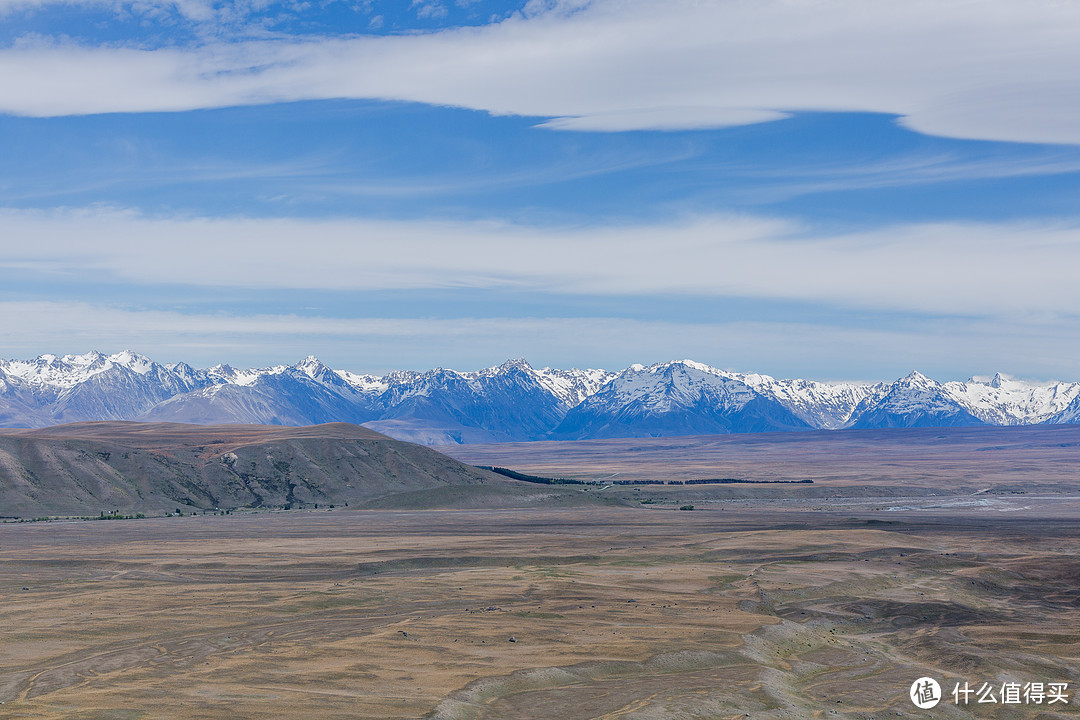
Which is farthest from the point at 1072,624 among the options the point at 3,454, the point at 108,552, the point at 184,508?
the point at 3,454

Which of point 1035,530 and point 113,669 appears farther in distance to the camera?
point 1035,530

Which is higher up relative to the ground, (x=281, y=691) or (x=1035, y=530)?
(x=281, y=691)

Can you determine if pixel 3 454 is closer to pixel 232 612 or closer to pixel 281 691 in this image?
pixel 232 612

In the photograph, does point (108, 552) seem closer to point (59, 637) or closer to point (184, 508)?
point (59, 637)

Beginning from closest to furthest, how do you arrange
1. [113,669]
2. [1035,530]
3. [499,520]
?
[113,669], [1035,530], [499,520]

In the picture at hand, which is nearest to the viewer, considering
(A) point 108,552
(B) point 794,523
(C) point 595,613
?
(C) point 595,613

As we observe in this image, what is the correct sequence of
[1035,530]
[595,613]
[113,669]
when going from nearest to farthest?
[113,669] < [595,613] < [1035,530]

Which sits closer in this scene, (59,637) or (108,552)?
(59,637)

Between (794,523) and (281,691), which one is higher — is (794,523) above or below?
below

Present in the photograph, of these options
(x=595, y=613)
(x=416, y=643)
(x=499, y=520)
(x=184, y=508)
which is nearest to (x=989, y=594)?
(x=595, y=613)
